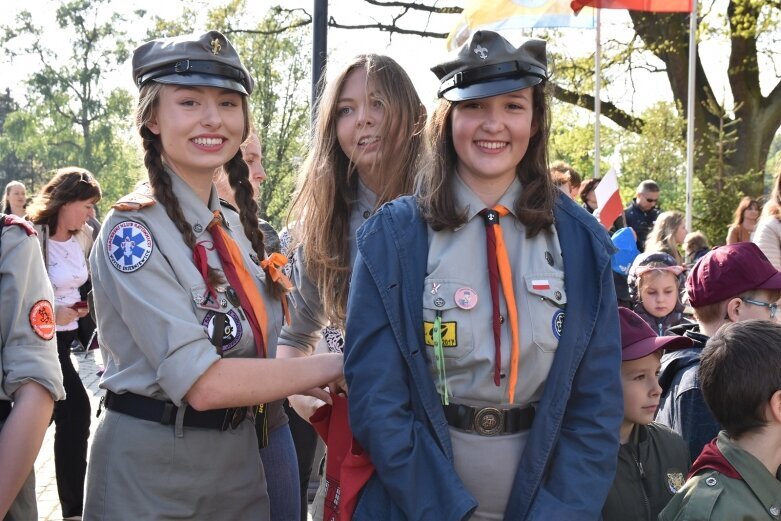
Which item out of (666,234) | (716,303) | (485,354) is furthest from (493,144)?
(666,234)

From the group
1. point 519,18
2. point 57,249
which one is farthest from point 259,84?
point 57,249

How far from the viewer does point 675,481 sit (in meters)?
3.21

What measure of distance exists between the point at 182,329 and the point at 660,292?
14.6 feet

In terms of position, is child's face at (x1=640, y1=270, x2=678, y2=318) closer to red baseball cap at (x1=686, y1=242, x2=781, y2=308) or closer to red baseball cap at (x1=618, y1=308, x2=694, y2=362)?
red baseball cap at (x1=686, y1=242, x2=781, y2=308)

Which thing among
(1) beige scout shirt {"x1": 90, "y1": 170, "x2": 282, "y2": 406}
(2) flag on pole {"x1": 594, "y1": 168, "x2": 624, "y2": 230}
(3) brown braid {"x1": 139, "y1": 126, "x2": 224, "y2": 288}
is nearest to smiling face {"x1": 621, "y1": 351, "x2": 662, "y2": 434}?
(1) beige scout shirt {"x1": 90, "y1": 170, "x2": 282, "y2": 406}

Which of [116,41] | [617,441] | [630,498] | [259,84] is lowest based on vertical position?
[630,498]

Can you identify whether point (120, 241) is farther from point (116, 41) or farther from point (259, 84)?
point (116, 41)

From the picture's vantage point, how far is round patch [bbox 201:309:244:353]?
272 centimetres

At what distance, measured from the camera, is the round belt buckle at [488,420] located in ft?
8.29

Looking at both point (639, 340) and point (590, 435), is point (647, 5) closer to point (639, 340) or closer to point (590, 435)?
point (639, 340)

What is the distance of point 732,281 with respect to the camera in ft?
11.7

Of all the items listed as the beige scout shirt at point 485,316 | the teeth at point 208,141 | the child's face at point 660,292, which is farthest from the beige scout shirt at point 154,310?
the child's face at point 660,292

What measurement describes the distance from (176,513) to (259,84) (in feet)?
79.1

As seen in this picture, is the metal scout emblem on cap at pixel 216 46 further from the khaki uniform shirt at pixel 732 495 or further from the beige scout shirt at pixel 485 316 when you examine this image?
the khaki uniform shirt at pixel 732 495
